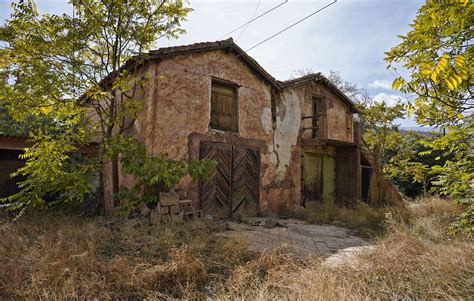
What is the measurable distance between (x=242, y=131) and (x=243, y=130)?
0.20ft

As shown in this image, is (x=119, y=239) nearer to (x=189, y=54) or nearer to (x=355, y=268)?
(x=355, y=268)

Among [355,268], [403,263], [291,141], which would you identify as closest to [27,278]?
[355,268]

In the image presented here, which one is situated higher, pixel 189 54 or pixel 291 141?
pixel 189 54

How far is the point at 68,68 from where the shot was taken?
5.83 metres

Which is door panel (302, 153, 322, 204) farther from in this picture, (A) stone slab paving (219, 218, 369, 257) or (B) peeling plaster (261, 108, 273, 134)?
(A) stone slab paving (219, 218, 369, 257)

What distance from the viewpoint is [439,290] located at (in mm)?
2865

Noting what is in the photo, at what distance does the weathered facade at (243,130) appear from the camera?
7785 millimetres

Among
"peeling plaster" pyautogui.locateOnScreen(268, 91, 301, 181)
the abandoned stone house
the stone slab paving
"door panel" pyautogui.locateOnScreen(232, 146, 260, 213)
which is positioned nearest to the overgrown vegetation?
the stone slab paving

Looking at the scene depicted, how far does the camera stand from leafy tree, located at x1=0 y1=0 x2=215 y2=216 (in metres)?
5.35

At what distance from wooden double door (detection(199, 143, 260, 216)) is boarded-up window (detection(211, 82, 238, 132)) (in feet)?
2.10

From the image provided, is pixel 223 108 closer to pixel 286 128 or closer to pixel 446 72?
pixel 286 128

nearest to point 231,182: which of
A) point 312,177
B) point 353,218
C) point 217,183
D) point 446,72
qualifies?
point 217,183

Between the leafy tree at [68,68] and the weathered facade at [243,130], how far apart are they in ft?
3.57

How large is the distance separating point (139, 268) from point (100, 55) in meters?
4.66
